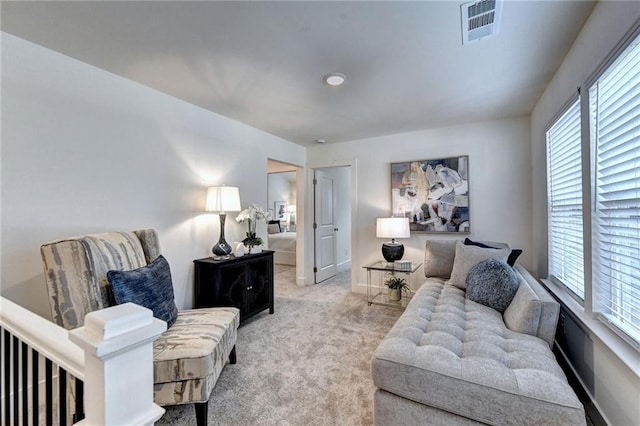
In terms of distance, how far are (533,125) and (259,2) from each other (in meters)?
3.16

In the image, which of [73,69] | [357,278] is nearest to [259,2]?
[73,69]

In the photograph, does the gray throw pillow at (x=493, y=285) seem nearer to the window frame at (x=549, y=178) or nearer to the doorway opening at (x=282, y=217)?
the window frame at (x=549, y=178)

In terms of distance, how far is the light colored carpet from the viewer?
171 centimetres

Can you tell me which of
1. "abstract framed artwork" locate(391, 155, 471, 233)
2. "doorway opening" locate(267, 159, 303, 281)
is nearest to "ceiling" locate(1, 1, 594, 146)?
"abstract framed artwork" locate(391, 155, 471, 233)

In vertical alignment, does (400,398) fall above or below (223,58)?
below

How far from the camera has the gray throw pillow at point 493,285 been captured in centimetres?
210

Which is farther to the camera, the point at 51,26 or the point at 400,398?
A: the point at 51,26

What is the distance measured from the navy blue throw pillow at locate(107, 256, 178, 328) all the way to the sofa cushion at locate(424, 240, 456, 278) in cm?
248

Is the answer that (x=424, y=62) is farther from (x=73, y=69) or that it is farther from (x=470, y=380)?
(x=73, y=69)

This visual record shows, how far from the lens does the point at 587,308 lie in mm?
1734

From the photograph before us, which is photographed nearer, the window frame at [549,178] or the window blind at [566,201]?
the window frame at [549,178]

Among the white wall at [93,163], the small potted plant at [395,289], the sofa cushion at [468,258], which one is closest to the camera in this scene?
the white wall at [93,163]

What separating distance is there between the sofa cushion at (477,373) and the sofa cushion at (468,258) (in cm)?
77

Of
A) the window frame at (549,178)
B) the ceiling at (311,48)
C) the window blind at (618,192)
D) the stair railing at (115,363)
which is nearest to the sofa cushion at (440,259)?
the window frame at (549,178)
